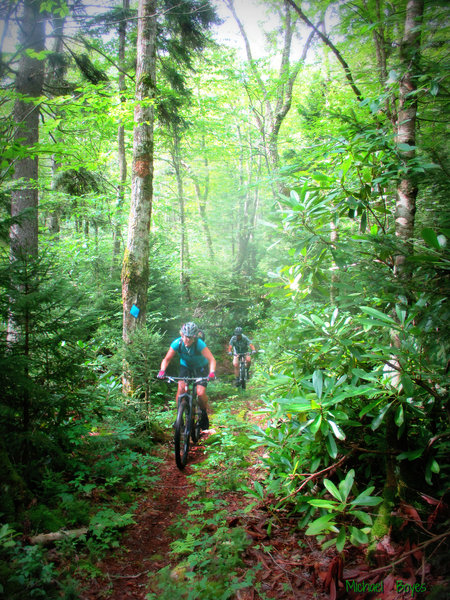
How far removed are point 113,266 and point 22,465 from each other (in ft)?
25.2

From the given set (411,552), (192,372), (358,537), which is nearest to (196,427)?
(192,372)

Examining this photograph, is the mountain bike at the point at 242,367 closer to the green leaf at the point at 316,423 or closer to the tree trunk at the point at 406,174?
the tree trunk at the point at 406,174

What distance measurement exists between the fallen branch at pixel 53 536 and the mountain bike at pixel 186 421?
75.5 inches

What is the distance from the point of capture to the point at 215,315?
15.6 metres

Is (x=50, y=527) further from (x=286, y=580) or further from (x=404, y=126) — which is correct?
(x=404, y=126)

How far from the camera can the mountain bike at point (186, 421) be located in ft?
15.5

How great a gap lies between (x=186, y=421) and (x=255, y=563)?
2.75m

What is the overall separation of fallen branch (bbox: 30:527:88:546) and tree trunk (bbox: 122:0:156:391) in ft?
12.1

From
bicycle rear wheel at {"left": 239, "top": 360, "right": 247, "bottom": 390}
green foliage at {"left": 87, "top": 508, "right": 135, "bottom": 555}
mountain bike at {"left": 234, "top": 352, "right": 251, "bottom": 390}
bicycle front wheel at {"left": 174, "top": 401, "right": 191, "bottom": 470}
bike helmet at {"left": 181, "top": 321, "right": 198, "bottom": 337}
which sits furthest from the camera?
bicycle rear wheel at {"left": 239, "top": 360, "right": 247, "bottom": 390}

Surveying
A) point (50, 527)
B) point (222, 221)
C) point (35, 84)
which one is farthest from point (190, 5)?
point (222, 221)

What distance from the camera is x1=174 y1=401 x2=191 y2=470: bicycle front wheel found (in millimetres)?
4684

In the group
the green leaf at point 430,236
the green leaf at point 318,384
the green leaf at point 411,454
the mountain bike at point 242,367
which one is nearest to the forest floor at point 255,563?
the green leaf at point 411,454

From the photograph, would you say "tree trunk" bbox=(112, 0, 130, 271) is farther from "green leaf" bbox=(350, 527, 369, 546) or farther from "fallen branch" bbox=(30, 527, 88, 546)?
"green leaf" bbox=(350, 527, 369, 546)

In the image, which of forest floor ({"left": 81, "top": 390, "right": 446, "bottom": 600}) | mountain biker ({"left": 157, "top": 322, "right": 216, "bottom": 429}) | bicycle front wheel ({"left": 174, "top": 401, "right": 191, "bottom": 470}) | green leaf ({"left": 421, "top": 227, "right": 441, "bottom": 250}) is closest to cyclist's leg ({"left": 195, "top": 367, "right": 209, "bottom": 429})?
mountain biker ({"left": 157, "top": 322, "right": 216, "bottom": 429})
